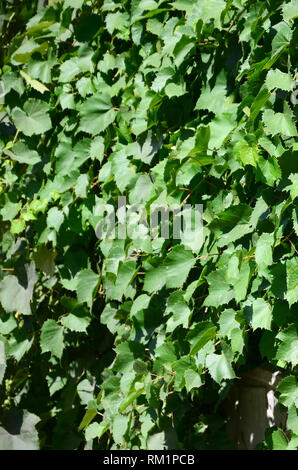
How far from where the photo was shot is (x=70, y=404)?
2.51 meters

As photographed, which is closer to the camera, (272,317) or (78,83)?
(272,317)

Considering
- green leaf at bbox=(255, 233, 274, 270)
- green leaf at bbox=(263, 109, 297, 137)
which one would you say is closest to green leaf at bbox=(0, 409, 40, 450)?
green leaf at bbox=(255, 233, 274, 270)

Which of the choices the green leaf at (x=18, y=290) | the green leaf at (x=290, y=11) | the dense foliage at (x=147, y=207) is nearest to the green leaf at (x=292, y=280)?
the dense foliage at (x=147, y=207)

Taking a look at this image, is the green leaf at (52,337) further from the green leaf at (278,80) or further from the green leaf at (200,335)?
the green leaf at (278,80)

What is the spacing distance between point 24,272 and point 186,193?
88cm

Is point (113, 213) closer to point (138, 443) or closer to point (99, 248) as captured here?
point (99, 248)

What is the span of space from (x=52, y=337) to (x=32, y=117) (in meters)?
0.84

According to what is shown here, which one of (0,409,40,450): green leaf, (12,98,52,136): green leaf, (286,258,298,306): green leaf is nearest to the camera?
(286,258,298,306): green leaf

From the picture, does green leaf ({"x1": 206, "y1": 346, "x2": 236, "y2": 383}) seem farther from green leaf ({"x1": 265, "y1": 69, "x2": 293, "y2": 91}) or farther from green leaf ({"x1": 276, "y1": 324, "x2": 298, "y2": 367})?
green leaf ({"x1": 265, "y1": 69, "x2": 293, "y2": 91})

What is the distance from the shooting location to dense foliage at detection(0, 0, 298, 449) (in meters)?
1.57

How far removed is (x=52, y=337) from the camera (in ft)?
7.68

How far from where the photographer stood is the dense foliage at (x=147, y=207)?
157 centimetres

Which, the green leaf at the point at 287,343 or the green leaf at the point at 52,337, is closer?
the green leaf at the point at 287,343

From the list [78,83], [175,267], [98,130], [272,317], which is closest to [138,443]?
[175,267]
